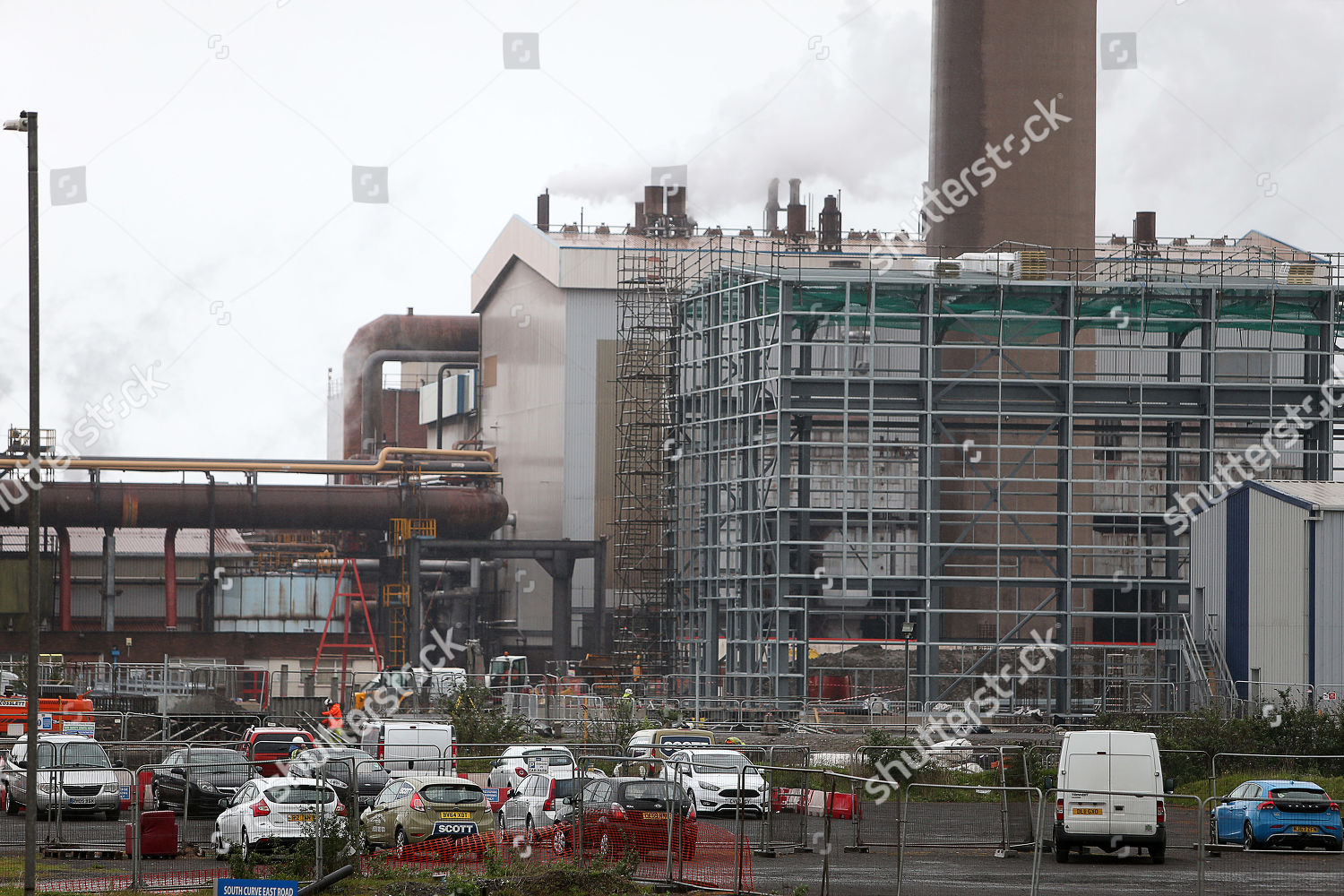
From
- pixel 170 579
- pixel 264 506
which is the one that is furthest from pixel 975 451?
pixel 170 579

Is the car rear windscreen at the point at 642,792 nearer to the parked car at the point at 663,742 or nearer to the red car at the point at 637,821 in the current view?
the red car at the point at 637,821

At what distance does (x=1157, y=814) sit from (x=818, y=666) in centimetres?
3480

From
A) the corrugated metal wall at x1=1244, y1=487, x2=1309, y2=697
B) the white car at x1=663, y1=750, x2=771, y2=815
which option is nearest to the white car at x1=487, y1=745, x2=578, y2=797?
the white car at x1=663, y1=750, x2=771, y2=815

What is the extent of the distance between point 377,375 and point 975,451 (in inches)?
2047

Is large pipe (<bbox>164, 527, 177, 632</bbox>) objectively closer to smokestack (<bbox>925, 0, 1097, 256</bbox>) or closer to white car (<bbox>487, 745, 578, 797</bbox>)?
smokestack (<bbox>925, 0, 1097, 256</bbox>)

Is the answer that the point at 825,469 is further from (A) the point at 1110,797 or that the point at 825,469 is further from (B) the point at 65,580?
(A) the point at 1110,797

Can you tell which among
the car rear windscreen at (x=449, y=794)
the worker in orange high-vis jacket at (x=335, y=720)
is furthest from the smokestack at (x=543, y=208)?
the car rear windscreen at (x=449, y=794)

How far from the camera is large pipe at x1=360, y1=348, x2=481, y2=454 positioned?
10294 centimetres

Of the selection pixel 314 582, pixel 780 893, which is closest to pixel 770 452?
pixel 314 582

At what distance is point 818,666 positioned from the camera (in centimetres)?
5881

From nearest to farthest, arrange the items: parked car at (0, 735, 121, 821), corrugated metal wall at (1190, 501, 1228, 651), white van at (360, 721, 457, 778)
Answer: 1. parked car at (0, 735, 121, 821)
2. white van at (360, 721, 457, 778)
3. corrugated metal wall at (1190, 501, 1228, 651)

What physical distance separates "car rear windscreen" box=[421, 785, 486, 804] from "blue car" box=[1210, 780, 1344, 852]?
35.9 ft

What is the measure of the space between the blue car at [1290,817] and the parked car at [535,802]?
977cm

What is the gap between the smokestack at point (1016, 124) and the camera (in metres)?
61.9
